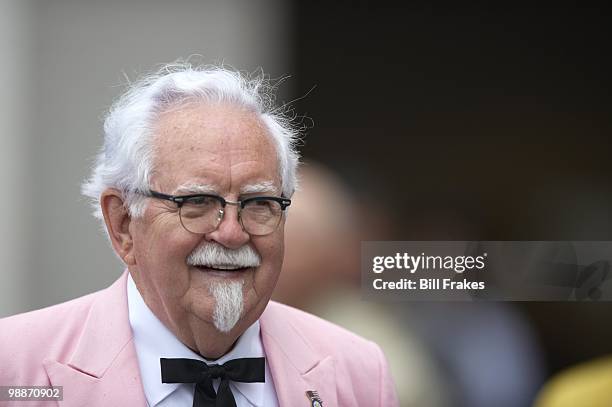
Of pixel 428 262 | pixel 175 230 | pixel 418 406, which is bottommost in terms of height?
pixel 418 406

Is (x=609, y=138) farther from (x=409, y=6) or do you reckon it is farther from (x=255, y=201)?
(x=255, y=201)

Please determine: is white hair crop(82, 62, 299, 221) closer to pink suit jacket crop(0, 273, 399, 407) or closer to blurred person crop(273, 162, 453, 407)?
pink suit jacket crop(0, 273, 399, 407)

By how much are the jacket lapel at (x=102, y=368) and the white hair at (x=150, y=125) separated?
33 centimetres

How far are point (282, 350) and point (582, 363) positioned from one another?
141cm

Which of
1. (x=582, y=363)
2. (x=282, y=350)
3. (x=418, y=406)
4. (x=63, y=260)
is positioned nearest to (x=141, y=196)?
(x=282, y=350)

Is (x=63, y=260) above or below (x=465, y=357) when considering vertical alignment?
above

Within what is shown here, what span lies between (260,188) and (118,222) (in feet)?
1.39

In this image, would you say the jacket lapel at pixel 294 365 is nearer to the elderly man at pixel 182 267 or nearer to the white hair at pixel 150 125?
the elderly man at pixel 182 267

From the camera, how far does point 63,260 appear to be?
371 centimetres

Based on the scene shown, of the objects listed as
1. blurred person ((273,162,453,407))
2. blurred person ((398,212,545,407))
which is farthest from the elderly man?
blurred person ((398,212,545,407))

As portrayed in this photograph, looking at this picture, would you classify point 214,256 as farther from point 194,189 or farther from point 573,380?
point 573,380

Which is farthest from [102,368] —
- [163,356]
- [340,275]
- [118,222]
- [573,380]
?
[573,380]

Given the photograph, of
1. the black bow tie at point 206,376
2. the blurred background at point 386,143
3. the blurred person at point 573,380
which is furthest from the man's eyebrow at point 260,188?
the blurred person at point 573,380

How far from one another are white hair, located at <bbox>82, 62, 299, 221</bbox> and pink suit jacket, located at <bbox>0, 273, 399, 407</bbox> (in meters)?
0.33
